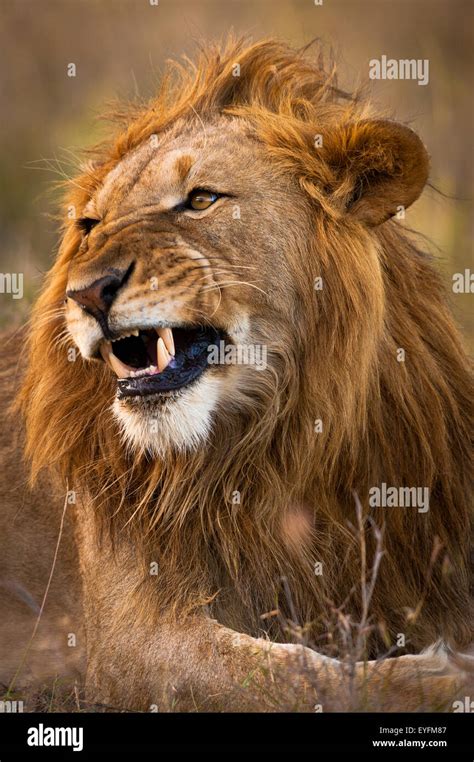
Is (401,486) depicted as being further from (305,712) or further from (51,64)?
(51,64)

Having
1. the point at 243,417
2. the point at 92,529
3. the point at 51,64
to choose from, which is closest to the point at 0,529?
the point at 92,529

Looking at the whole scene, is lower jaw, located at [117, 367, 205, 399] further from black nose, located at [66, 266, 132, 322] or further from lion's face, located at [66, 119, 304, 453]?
black nose, located at [66, 266, 132, 322]

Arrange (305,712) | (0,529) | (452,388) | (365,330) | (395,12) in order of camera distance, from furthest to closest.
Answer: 1. (395,12)
2. (0,529)
3. (452,388)
4. (365,330)
5. (305,712)

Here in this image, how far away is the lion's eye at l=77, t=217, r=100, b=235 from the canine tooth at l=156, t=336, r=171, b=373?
678 millimetres

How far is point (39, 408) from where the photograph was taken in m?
4.95

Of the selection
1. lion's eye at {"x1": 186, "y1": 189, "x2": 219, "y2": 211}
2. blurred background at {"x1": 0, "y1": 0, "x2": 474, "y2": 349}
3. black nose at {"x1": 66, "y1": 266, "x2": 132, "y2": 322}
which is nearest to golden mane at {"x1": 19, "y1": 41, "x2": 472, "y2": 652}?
lion's eye at {"x1": 186, "y1": 189, "x2": 219, "y2": 211}

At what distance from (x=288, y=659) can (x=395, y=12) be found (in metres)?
9.55

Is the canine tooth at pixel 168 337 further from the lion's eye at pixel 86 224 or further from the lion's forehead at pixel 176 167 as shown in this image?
the lion's eye at pixel 86 224

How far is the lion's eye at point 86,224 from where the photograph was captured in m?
4.90

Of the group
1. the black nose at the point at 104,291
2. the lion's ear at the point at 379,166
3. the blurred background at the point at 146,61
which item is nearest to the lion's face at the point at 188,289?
the black nose at the point at 104,291

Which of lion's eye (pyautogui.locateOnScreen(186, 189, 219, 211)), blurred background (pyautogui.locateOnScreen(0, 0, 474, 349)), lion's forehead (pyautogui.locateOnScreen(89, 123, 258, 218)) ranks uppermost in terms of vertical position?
blurred background (pyautogui.locateOnScreen(0, 0, 474, 349))

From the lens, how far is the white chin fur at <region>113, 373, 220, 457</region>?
4.39 metres

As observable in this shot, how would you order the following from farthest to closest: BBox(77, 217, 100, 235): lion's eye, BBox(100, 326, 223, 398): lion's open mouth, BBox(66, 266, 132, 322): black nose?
1. BBox(77, 217, 100, 235): lion's eye
2. BBox(100, 326, 223, 398): lion's open mouth
3. BBox(66, 266, 132, 322): black nose

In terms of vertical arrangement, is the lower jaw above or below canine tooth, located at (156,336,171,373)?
below
